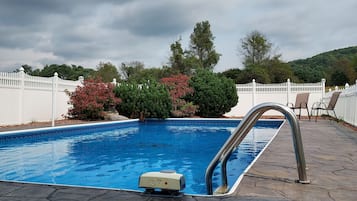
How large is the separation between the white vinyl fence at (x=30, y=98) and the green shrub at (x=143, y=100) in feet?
7.86

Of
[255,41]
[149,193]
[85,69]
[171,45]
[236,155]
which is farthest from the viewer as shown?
[85,69]

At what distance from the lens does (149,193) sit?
266cm

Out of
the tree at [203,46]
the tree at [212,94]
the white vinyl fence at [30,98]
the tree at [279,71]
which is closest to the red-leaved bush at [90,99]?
the white vinyl fence at [30,98]

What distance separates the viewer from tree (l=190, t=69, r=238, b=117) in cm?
1641

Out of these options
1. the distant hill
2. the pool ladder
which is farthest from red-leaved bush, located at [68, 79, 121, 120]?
the distant hill

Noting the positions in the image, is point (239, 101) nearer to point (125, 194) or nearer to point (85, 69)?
point (125, 194)

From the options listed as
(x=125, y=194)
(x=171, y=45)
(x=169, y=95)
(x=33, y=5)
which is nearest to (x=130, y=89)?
(x=169, y=95)

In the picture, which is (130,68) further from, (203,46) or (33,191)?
(33,191)

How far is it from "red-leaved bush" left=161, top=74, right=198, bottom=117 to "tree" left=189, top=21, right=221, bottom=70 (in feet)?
51.1

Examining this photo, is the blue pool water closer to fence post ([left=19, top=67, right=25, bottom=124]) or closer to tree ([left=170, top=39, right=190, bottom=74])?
fence post ([left=19, top=67, right=25, bottom=124])

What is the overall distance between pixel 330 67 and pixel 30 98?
2937cm

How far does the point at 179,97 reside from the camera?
53.3 ft

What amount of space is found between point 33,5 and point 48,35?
231 inches

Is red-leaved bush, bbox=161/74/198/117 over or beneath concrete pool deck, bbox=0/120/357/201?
over
